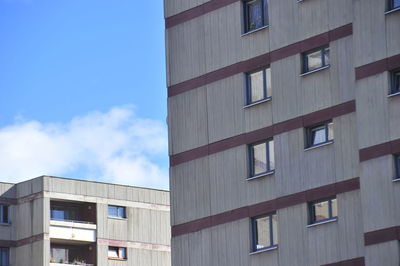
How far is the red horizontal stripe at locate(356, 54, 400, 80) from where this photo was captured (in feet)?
154

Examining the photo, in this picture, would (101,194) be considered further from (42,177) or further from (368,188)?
(368,188)

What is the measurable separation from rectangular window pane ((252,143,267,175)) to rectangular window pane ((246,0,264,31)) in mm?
5448

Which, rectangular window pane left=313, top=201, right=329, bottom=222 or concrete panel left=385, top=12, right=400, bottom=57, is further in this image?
rectangular window pane left=313, top=201, right=329, bottom=222

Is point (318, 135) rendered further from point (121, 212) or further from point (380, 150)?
point (121, 212)

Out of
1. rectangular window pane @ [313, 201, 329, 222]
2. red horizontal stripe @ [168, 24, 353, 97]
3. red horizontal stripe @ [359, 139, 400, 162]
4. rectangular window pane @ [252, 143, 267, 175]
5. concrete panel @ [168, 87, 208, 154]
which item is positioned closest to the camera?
red horizontal stripe @ [359, 139, 400, 162]

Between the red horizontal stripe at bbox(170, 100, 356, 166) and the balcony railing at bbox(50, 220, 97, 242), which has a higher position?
the balcony railing at bbox(50, 220, 97, 242)

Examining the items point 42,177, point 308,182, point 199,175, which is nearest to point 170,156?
point 199,175

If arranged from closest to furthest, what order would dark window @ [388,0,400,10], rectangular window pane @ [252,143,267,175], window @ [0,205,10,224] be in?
dark window @ [388,0,400,10], rectangular window pane @ [252,143,267,175], window @ [0,205,10,224]

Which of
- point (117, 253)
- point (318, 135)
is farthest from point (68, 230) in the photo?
point (318, 135)

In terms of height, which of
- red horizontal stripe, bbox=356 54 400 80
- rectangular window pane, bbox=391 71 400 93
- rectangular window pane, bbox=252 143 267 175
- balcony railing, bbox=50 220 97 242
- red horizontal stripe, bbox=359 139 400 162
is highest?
balcony railing, bbox=50 220 97 242

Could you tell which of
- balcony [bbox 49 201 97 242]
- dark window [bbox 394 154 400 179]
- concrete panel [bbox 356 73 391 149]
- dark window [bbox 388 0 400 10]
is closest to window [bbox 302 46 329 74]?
concrete panel [bbox 356 73 391 149]

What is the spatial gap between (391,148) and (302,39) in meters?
7.81

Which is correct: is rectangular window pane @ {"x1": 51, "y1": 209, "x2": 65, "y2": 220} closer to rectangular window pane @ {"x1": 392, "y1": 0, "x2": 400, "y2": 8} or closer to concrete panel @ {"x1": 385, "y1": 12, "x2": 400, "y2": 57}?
rectangular window pane @ {"x1": 392, "y1": 0, "x2": 400, "y2": 8}

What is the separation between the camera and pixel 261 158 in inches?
2084
